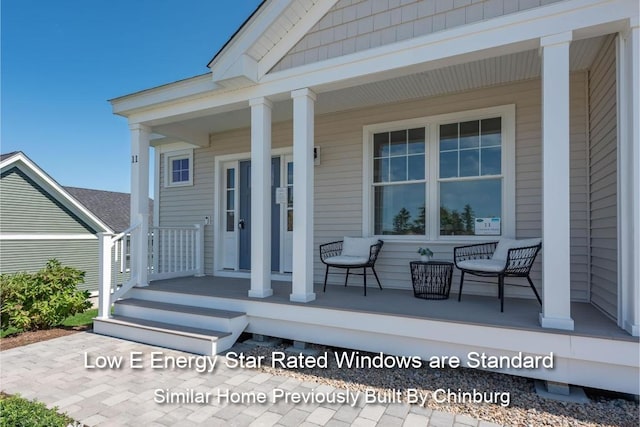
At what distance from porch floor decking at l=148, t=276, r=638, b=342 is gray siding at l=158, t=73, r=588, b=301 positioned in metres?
0.47

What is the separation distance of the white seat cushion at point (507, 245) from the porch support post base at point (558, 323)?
1.06 meters

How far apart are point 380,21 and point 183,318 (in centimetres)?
376

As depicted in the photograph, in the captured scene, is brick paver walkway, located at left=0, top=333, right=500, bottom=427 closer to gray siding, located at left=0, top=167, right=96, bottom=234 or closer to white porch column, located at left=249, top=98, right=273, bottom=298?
white porch column, located at left=249, top=98, right=273, bottom=298

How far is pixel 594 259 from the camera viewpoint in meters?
3.62

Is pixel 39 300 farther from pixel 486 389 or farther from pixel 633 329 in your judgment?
pixel 633 329

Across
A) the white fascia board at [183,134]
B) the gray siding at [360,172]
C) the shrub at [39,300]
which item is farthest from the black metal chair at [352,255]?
the shrub at [39,300]

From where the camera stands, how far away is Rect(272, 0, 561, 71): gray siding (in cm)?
294

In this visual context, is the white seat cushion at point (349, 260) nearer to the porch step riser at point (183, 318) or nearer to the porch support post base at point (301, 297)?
the porch support post base at point (301, 297)

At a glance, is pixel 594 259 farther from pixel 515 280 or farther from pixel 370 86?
pixel 370 86

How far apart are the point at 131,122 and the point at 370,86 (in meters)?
3.35

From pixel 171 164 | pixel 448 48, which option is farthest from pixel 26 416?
pixel 171 164

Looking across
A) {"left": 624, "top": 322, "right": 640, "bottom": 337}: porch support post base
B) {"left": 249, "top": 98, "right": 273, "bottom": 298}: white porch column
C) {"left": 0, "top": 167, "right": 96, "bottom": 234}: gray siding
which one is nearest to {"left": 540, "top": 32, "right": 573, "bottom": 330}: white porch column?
{"left": 624, "top": 322, "right": 640, "bottom": 337}: porch support post base

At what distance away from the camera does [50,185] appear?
9.45 m

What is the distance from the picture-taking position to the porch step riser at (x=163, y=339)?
11.4ft
